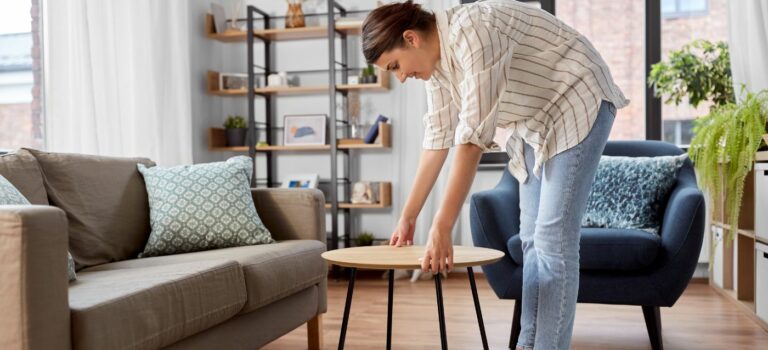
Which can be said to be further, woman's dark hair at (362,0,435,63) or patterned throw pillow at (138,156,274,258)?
patterned throw pillow at (138,156,274,258)

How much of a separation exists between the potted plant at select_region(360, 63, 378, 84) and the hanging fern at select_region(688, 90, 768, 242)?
1849mm

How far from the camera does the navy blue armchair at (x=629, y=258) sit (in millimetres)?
2344

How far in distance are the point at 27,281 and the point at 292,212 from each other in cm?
136

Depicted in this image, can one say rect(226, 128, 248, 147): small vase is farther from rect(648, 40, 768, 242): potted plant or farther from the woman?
the woman

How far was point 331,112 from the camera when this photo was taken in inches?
165

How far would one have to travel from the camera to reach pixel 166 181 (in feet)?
8.21

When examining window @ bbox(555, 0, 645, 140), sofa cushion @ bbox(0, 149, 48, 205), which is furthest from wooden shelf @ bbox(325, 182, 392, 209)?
sofa cushion @ bbox(0, 149, 48, 205)

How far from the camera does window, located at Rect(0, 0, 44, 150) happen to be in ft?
11.6

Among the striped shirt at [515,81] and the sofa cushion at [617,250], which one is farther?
the sofa cushion at [617,250]

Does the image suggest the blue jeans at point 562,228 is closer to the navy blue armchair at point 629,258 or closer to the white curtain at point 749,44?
the navy blue armchair at point 629,258

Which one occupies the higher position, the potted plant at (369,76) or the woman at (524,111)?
the potted plant at (369,76)

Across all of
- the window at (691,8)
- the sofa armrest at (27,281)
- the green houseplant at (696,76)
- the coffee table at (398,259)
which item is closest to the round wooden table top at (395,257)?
the coffee table at (398,259)

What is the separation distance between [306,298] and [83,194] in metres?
0.79

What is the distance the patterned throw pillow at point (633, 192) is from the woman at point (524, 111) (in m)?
0.88
